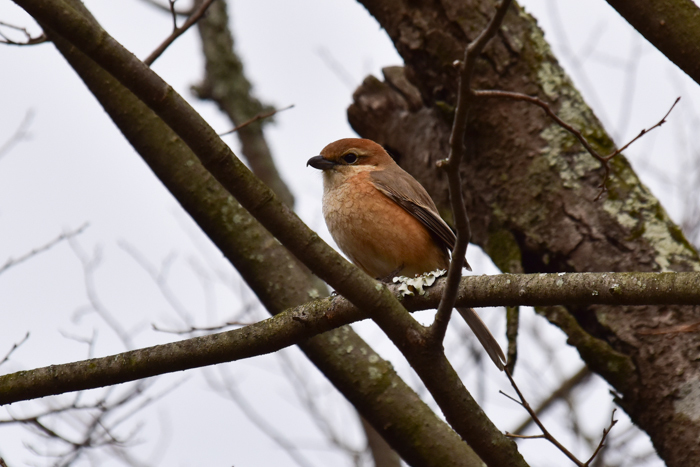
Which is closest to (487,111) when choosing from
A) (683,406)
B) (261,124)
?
(683,406)

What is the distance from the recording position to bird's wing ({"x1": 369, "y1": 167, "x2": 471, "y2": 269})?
4.65 metres

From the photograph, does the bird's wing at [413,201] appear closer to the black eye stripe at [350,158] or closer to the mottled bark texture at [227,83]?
the black eye stripe at [350,158]

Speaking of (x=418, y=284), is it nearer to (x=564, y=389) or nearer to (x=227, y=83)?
(x=564, y=389)

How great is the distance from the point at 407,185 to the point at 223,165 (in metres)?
2.36

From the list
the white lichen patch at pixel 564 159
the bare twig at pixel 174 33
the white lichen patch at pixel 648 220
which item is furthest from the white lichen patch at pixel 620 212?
the bare twig at pixel 174 33

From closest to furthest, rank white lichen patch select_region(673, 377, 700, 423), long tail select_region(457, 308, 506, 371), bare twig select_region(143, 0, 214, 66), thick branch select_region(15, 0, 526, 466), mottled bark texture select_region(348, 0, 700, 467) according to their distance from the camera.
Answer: thick branch select_region(15, 0, 526, 466)
white lichen patch select_region(673, 377, 700, 423)
mottled bark texture select_region(348, 0, 700, 467)
bare twig select_region(143, 0, 214, 66)
long tail select_region(457, 308, 506, 371)

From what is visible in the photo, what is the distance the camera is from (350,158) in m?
5.29

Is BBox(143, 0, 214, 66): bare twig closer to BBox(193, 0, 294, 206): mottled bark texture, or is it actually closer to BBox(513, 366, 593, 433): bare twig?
BBox(193, 0, 294, 206): mottled bark texture

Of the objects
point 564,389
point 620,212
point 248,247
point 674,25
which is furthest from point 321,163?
point 564,389

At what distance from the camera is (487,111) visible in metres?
4.76

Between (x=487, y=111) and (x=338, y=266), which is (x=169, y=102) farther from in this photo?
(x=487, y=111)

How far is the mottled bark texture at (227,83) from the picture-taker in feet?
25.6

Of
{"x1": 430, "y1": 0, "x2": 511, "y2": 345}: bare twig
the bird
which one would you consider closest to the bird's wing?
the bird

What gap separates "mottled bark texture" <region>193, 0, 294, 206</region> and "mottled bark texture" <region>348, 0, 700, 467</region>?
2959 mm
